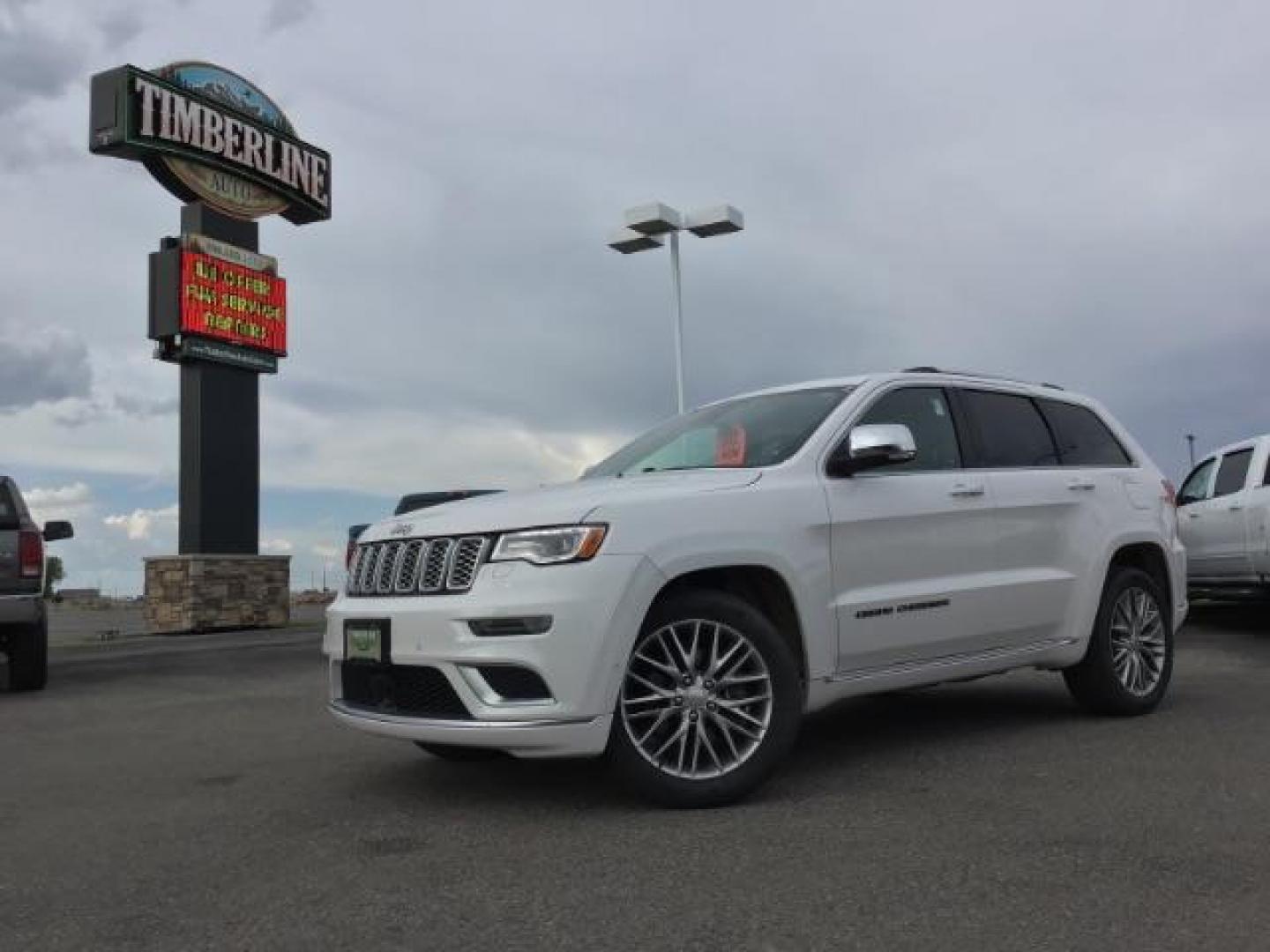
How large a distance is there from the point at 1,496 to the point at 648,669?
281 inches

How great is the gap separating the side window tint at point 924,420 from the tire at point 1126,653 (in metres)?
1.37

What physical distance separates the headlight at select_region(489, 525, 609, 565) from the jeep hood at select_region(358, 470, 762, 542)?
1.3 inches

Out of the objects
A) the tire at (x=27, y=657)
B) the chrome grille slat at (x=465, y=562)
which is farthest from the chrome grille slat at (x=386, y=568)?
the tire at (x=27, y=657)

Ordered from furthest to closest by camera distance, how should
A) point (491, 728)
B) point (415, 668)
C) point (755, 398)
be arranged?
point (755, 398) < point (415, 668) < point (491, 728)

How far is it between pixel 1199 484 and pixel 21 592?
11136mm

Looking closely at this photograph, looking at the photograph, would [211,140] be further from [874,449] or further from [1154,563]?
[874,449]

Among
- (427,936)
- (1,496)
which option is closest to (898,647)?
(427,936)

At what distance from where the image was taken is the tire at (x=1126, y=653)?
20.7 feet

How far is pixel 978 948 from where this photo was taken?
3010 mm

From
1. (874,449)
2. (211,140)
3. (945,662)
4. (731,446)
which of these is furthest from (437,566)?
(211,140)

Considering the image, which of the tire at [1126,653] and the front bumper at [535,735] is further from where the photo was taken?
the tire at [1126,653]

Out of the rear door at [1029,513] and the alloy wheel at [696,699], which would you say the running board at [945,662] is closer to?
the rear door at [1029,513]

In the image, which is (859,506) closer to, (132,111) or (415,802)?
(415,802)

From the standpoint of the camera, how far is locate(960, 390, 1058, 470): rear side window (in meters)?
6.04
